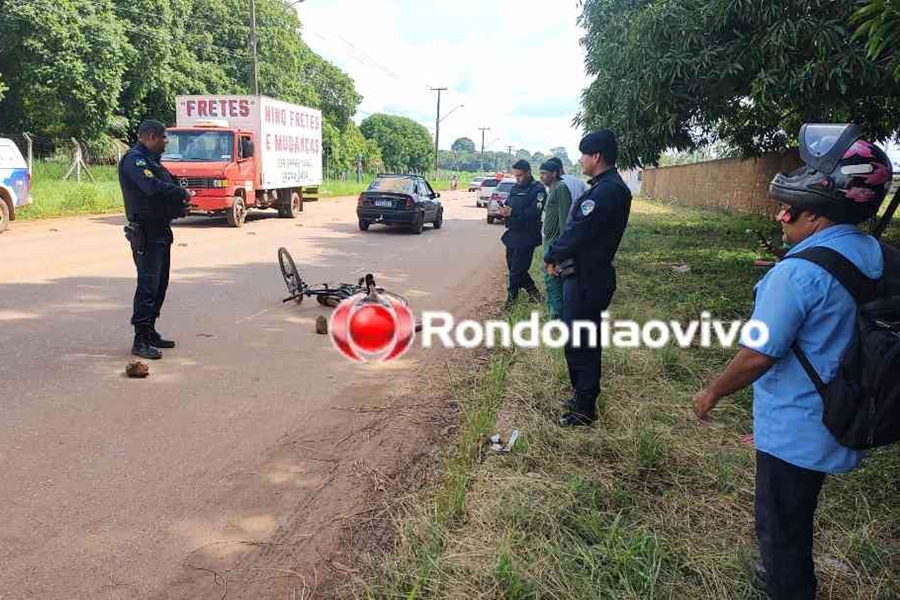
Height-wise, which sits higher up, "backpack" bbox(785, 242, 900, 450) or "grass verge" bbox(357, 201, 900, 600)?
"backpack" bbox(785, 242, 900, 450)

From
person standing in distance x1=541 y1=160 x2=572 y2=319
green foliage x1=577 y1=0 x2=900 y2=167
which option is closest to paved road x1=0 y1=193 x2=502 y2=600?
person standing in distance x1=541 y1=160 x2=572 y2=319

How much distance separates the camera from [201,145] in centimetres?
1581

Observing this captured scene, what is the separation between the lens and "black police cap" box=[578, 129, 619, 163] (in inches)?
157

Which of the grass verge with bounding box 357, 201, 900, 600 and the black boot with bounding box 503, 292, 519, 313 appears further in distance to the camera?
the black boot with bounding box 503, 292, 519, 313

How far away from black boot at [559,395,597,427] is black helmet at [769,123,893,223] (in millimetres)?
2416

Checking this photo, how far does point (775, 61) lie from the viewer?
775 centimetres

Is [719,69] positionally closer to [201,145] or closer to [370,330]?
[370,330]

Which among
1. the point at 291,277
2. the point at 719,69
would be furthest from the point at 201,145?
the point at 719,69

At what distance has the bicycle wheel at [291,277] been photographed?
7.62 metres

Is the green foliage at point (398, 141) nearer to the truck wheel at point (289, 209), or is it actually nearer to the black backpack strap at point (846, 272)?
the truck wheel at point (289, 209)

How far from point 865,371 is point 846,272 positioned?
283mm

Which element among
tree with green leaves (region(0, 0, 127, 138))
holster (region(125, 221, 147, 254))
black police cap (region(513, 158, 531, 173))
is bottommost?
holster (region(125, 221, 147, 254))

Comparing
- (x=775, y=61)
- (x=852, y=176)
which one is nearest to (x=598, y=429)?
(x=852, y=176)

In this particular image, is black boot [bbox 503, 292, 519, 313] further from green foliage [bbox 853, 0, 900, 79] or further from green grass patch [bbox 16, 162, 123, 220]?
green grass patch [bbox 16, 162, 123, 220]
